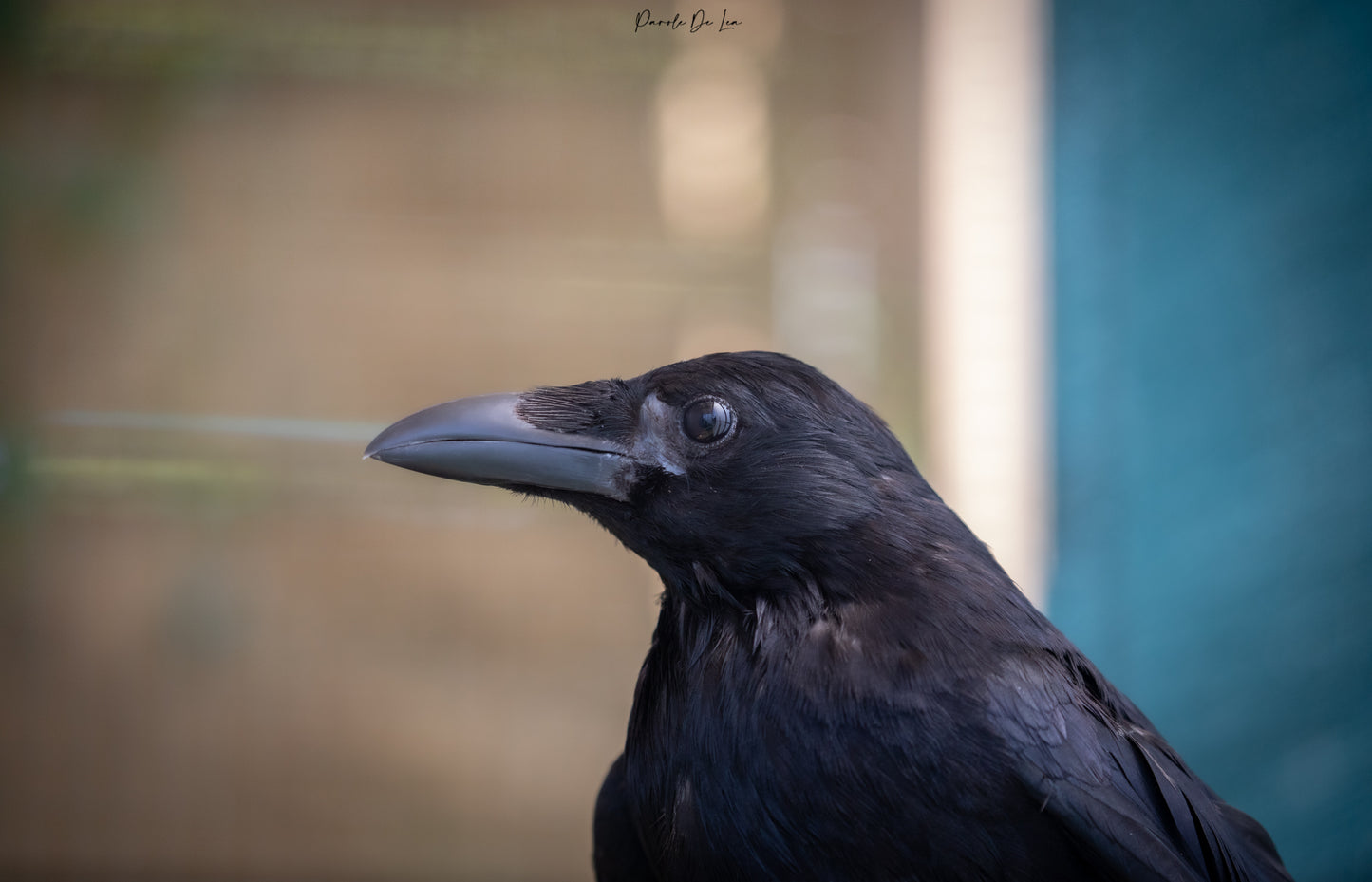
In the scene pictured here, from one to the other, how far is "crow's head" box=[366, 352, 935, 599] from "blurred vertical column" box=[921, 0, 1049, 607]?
4.76 ft

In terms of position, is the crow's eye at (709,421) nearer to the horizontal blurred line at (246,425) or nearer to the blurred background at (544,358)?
the blurred background at (544,358)

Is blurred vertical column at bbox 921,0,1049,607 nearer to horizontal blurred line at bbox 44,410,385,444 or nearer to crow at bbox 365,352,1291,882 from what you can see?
crow at bbox 365,352,1291,882

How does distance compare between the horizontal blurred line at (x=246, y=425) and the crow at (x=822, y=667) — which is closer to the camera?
the crow at (x=822, y=667)

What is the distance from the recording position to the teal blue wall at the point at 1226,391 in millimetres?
2479

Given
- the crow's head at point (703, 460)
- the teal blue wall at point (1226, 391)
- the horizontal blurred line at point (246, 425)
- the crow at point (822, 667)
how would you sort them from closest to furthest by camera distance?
the crow at point (822, 667) → the crow's head at point (703, 460) → the teal blue wall at point (1226, 391) → the horizontal blurred line at point (246, 425)

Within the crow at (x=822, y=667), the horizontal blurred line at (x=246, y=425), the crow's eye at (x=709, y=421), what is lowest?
the crow at (x=822, y=667)

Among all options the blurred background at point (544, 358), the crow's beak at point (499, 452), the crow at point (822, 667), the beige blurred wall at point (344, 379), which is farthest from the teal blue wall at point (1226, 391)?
the crow's beak at point (499, 452)

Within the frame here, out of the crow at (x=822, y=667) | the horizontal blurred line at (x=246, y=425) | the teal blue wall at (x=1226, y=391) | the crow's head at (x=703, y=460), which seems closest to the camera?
the crow at (x=822, y=667)

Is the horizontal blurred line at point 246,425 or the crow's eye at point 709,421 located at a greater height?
the horizontal blurred line at point 246,425

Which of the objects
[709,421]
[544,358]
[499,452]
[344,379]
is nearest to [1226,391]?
[544,358]

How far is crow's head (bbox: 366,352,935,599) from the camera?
1.14 m

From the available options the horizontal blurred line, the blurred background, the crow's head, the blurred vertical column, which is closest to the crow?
the crow's head

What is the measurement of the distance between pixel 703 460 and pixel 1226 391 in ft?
6.69

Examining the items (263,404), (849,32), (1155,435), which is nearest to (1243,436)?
(1155,435)
